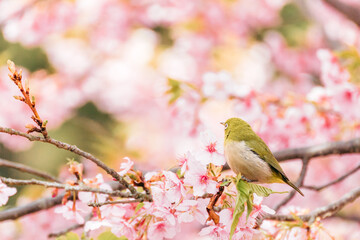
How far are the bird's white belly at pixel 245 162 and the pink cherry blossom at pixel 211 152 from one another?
0.03 meters

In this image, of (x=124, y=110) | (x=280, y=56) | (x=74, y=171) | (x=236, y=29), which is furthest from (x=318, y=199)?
(x=74, y=171)

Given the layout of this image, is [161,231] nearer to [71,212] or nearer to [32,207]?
[71,212]

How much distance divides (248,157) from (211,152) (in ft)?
0.32

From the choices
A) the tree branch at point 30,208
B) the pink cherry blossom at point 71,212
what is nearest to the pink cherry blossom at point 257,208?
the pink cherry blossom at point 71,212

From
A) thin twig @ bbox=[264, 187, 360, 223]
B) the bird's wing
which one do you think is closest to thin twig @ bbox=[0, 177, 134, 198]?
the bird's wing

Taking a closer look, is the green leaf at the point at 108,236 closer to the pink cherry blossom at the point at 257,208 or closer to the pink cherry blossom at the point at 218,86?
the pink cherry blossom at the point at 257,208

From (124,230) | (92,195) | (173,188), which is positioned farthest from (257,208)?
(92,195)

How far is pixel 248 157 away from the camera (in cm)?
113

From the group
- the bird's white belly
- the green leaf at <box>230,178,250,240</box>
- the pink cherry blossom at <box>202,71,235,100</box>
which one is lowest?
the green leaf at <box>230,178,250,240</box>

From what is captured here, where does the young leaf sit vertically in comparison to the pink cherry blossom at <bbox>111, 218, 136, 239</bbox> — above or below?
Answer: above

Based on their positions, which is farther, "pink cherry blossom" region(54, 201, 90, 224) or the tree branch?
the tree branch

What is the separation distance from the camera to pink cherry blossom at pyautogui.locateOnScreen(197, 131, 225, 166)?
111cm

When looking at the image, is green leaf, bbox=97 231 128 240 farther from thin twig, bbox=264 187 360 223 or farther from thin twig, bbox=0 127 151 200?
thin twig, bbox=264 187 360 223

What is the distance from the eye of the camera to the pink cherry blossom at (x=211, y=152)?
1105mm
